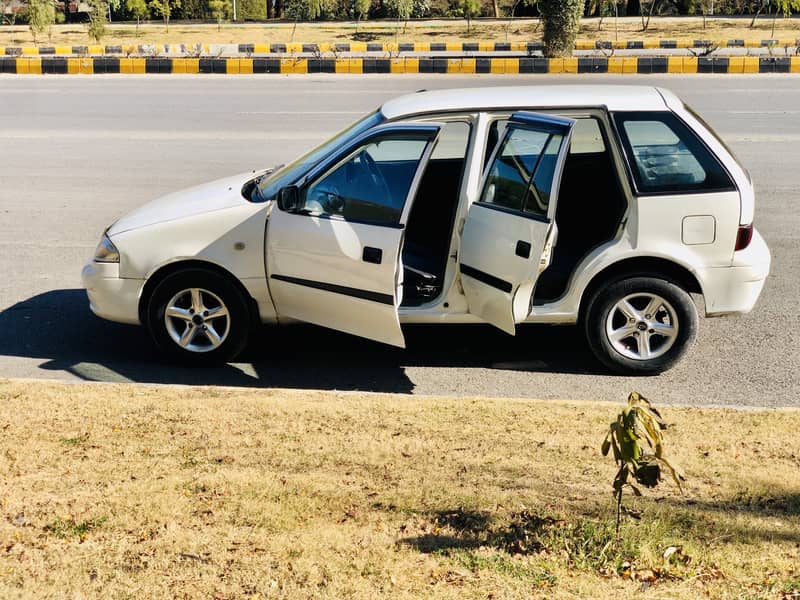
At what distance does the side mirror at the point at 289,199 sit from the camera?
621 centimetres

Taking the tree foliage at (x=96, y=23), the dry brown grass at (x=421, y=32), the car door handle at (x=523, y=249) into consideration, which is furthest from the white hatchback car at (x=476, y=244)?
the tree foliage at (x=96, y=23)

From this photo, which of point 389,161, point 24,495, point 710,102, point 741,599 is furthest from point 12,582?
point 710,102

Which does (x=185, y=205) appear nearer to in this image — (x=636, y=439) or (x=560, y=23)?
(x=636, y=439)

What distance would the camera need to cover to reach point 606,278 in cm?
625

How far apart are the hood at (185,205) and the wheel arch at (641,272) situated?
2212 millimetres

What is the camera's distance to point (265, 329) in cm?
740

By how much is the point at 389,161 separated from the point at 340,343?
52.5 inches

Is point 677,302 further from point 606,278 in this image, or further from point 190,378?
point 190,378

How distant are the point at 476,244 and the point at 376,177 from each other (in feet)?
2.72

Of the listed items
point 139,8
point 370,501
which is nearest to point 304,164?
Answer: point 370,501

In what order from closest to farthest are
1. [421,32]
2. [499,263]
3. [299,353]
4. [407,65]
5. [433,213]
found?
1. [499,263]
2. [299,353]
3. [433,213]
4. [407,65]
5. [421,32]

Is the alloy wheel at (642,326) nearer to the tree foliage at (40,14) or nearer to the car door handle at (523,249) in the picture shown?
the car door handle at (523,249)

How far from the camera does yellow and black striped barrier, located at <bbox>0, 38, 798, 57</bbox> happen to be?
103 ft

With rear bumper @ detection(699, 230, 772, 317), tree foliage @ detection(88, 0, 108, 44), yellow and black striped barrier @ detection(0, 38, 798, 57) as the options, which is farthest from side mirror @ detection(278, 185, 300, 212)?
tree foliage @ detection(88, 0, 108, 44)
